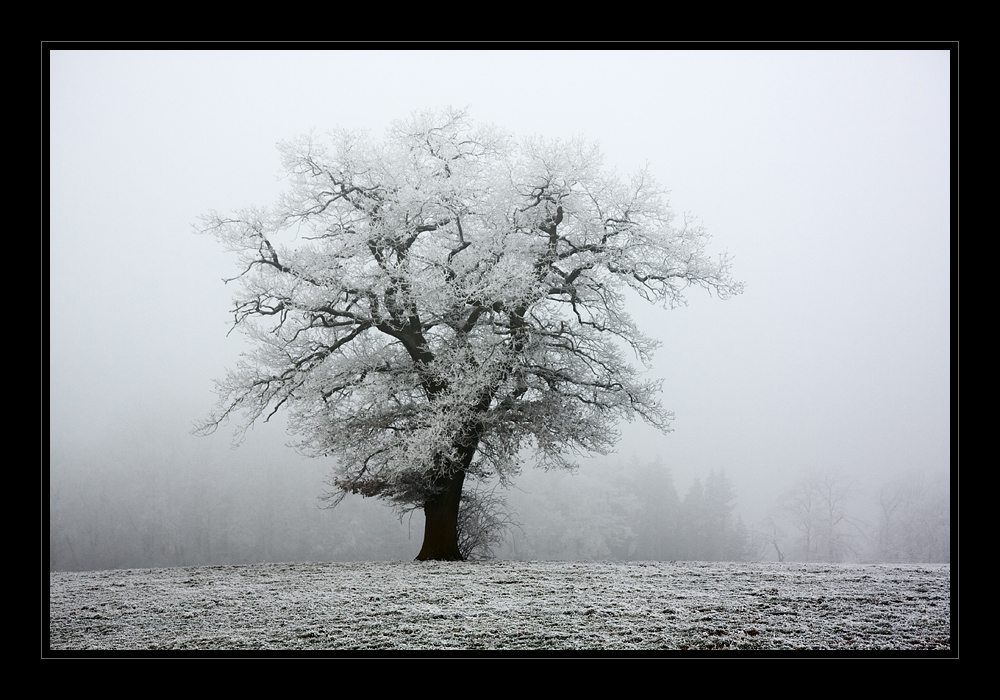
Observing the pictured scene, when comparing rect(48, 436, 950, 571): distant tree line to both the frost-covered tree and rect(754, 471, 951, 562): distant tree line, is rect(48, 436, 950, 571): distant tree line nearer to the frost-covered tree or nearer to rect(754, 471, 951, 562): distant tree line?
rect(754, 471, 951, 562): distant tree line

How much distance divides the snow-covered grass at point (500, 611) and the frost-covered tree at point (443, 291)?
1.60m

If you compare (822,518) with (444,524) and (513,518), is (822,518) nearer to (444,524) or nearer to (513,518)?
(513,518)

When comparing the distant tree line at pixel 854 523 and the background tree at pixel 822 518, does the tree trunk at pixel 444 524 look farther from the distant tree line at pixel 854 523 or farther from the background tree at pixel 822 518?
the background tree at pixel 822 518

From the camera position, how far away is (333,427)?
345 inches

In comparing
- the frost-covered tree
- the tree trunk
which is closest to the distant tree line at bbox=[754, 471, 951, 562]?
the frost-covered tree

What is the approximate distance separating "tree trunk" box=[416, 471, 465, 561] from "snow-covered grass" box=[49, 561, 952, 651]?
0.80 m

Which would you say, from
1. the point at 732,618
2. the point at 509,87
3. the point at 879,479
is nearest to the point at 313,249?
the point at 509,87

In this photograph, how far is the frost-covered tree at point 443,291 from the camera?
8555 millimetres

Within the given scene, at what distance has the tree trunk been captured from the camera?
895cm
